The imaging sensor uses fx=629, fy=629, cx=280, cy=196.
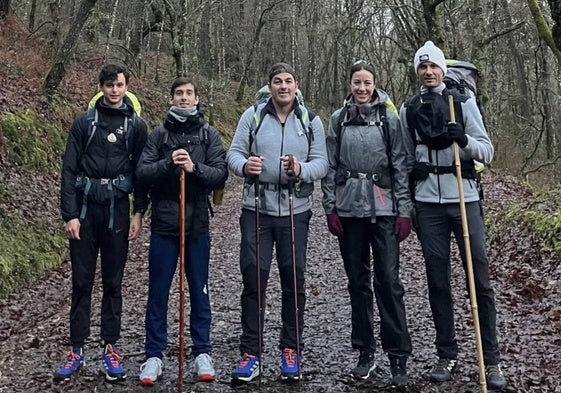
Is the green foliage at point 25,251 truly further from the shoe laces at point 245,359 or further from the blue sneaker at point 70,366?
→ the shoe laces at point 245,359

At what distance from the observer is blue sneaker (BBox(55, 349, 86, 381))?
533 centimetres

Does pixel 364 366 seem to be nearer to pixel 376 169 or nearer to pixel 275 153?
pixel 376 169

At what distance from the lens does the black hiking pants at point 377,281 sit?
5.21 meters

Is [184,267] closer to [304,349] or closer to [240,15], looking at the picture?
[304,349]

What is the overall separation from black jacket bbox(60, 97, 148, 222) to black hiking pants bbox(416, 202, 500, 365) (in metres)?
2.43

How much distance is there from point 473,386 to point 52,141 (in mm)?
9541

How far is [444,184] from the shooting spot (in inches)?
201

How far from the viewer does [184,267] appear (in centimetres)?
539

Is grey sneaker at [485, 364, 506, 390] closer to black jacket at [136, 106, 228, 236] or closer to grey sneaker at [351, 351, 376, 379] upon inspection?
grey sneaker at [351, 351, 376, 379]

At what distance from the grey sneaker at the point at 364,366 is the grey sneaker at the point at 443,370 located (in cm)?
50

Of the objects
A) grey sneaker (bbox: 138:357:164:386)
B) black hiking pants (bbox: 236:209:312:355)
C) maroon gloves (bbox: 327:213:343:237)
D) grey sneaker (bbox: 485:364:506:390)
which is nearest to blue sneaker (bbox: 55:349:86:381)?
grey sneaker (bbox: 138:357:164:386)

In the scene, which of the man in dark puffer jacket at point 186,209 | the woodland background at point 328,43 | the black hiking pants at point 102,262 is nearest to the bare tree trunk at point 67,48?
the woodland background at point 328,43

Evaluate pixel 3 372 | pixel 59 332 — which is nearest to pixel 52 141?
pixel 59 332

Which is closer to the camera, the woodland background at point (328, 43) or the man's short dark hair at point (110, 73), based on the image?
the man's short dark hair at point (110, 73)
